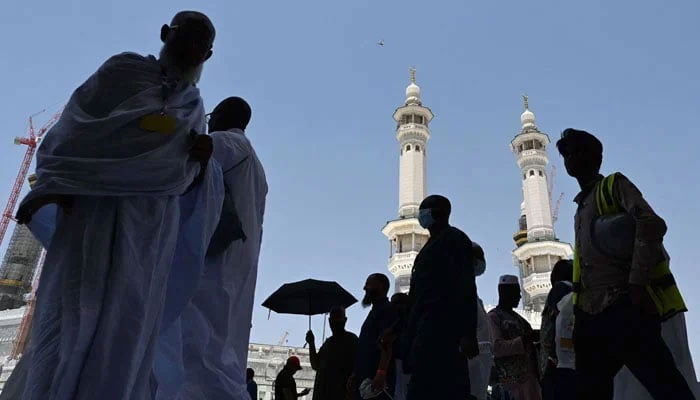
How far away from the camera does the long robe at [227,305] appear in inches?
101

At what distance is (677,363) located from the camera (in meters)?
2.90

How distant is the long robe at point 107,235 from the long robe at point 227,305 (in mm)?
421

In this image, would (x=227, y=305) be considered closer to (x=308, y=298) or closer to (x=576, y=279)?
(x=576, y=279)

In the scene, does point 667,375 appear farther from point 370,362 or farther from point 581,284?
point 370,362

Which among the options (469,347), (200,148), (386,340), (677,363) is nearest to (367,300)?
(386,340)

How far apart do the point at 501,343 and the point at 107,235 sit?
123 inches

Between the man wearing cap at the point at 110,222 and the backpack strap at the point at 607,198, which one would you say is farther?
the backpack strap at the point at 607,198

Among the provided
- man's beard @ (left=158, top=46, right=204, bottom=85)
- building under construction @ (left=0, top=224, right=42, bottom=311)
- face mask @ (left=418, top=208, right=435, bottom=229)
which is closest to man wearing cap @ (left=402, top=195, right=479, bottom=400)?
face mask @ (left=418, top=208, right=435, bottom=229)

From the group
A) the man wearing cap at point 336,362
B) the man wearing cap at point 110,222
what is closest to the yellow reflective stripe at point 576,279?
the man wearing cap at point 110,222

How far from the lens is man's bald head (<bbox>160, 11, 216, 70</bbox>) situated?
2.47 m

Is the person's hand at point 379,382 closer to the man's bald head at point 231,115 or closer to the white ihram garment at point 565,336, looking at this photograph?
the white ihram garment at point 565,336

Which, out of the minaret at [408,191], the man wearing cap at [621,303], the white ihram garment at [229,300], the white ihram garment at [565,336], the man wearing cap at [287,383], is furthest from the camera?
the minaret at [408,191]

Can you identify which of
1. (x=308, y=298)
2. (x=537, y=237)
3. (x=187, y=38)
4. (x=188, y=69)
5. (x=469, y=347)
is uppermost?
(x=537, y=237)

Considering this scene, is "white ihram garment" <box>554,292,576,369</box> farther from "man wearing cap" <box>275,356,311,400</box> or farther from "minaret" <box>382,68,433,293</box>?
"minaret" <box>382,68,433,293</box>
